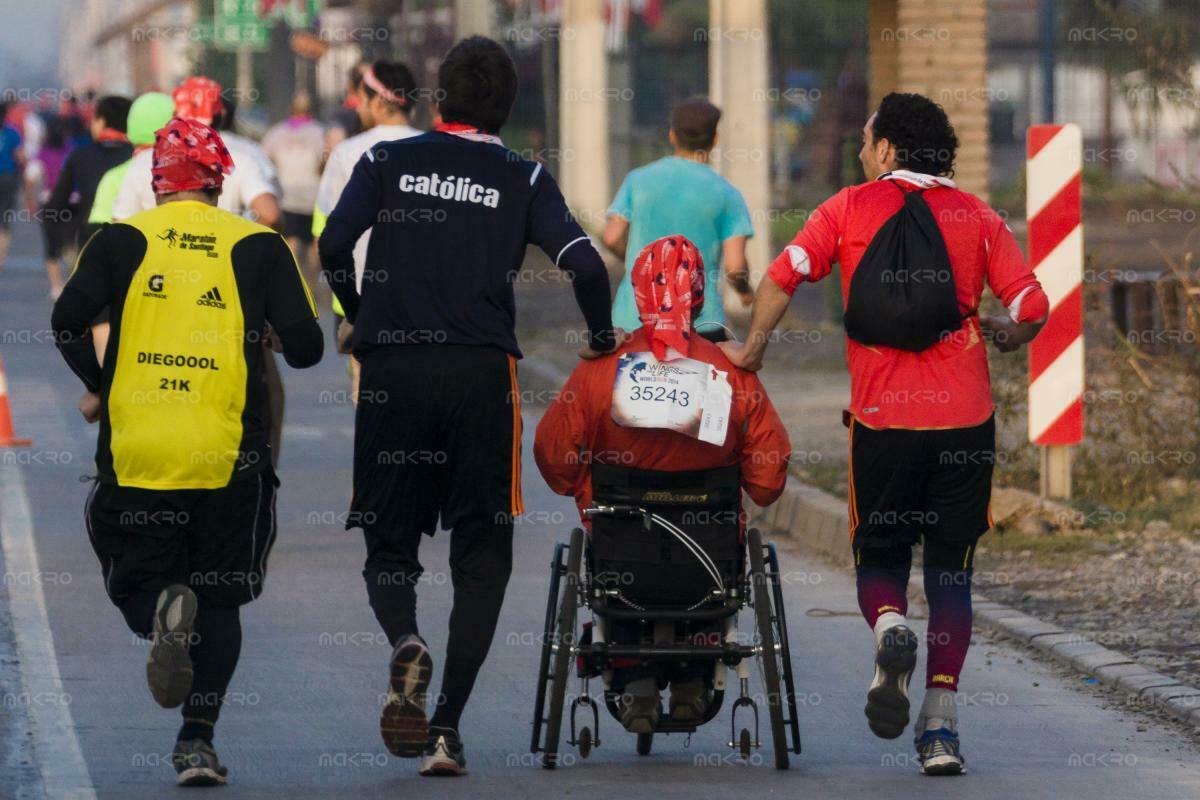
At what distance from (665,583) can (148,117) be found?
15.3 ft

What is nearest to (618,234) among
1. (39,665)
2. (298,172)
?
(39,665)

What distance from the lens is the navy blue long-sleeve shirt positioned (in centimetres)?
603

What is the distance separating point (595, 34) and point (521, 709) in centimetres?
1982

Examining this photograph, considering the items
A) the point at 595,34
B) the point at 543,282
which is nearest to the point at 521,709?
the point at 543,282

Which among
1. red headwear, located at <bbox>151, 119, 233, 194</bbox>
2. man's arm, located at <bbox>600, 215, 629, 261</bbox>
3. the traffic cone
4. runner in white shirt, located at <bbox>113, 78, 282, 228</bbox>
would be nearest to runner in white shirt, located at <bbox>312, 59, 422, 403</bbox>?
runner in white shirt, located at <bbox>113, 78, 282, 228</bbox>

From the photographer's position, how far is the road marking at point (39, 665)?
6.09 meters

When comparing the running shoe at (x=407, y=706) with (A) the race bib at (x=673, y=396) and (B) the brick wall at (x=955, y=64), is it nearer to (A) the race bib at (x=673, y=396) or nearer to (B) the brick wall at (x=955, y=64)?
(A) the race bib at (x=673, y=396)

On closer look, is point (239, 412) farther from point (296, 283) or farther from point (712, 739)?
point (712, 739)

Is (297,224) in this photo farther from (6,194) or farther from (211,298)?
(211,298)

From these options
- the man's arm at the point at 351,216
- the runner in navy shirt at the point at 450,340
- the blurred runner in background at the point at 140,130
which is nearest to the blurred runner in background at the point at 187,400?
the man's arm at the point at 351,216

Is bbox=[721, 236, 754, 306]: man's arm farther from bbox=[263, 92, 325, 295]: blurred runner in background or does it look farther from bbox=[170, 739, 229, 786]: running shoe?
bbox=[263, 92, 325, 295]: blurred runner in background

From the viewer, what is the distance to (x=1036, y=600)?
883cm

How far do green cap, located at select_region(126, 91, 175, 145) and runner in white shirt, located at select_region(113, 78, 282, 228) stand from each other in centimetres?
10

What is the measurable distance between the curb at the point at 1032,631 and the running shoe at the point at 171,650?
2.91m
